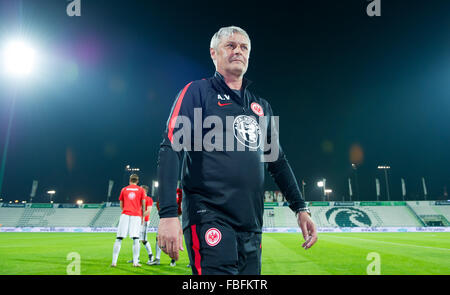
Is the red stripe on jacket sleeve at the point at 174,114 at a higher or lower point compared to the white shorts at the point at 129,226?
higher

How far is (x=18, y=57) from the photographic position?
2103cm

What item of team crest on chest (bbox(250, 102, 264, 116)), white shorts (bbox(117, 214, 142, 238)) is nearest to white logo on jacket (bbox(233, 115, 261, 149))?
team crest on chest (bbox(250, 102, 264, 116))

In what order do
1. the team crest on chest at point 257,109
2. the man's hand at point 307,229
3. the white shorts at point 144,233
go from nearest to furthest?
the man's hand at point 307,229 < the team crest on chest at point 257,109 < the white shorts at point 144,233

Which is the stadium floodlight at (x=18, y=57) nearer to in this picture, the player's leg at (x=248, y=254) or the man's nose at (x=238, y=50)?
the man's nose at (x=238, y=50)

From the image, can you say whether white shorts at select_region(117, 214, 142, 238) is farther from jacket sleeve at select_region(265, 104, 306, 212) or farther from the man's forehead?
the man's forehead

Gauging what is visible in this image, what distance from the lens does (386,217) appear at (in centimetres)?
3928

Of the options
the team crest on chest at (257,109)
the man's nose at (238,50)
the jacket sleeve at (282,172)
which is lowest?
the jacket sleeve at (282,172)

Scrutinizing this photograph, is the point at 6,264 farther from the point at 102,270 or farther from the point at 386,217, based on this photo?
the point at 386,217

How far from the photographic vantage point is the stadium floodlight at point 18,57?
803 inches

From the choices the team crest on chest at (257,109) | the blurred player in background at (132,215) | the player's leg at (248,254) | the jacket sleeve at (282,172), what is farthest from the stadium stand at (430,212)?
the player's leg at (248,254)

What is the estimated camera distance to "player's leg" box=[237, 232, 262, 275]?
1.97 metres

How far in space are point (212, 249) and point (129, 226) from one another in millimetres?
7262

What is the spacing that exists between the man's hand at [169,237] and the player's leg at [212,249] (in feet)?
0.51

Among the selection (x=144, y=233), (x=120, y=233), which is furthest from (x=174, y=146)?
(x=144, y=233)
